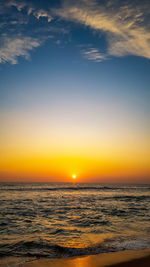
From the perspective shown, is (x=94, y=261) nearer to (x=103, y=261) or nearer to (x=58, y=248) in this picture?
(x=103, y=261)

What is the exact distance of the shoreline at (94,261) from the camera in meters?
5.54

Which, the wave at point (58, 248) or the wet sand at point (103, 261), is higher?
the wet sand at point (103, 261)

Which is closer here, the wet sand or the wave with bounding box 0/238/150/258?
the wet sand

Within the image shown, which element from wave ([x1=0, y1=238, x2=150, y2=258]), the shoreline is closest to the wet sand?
the shoreline

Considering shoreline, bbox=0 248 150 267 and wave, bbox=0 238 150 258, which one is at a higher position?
shoreline, bbox=0 248 150 267

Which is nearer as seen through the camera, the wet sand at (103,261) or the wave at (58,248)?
the wet sand at (103,261)

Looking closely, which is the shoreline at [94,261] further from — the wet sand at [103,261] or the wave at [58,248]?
the wave at [58,248]

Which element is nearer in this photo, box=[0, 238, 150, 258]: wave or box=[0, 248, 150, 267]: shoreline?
box=[0, 248, 150, 267]: shoreline

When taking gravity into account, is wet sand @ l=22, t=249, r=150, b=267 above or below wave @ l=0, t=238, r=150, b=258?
above

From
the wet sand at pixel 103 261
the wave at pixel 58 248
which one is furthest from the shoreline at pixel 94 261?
the wave at pixel 58 248

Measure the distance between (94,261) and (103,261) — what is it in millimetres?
270

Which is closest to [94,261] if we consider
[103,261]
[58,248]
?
[103,261]

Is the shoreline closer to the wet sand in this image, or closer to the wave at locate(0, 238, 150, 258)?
the wet sand

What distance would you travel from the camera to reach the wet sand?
554 cm
